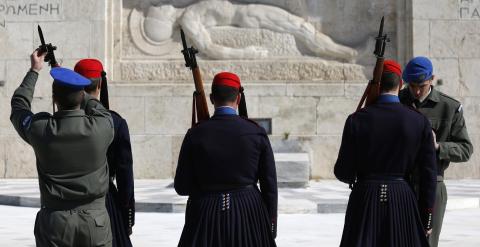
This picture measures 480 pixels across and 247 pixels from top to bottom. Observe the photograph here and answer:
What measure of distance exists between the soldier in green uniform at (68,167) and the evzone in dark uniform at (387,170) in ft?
4.07

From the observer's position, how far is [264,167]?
437 centimetres

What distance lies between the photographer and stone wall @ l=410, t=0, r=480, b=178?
549 inches

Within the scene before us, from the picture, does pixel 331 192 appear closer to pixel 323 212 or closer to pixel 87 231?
pixel 323 212

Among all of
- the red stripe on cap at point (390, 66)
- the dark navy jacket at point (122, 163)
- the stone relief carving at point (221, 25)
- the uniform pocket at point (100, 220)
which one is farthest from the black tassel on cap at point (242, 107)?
the stone relief carving at point (221, 25)

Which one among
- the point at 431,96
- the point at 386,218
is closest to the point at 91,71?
the point at 386,218

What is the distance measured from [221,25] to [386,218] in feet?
34.3

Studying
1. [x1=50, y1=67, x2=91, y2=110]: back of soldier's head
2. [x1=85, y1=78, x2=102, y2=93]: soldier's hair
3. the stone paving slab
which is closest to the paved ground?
the stone paving slab

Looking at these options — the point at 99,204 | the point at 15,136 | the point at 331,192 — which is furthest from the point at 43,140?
the point at 15,136

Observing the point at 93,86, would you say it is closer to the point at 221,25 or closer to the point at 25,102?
the point at 25,102

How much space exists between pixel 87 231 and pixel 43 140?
433mm

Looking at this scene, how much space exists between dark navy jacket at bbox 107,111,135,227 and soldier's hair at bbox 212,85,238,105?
0.62 metres

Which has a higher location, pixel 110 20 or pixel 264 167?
pixel 110 20

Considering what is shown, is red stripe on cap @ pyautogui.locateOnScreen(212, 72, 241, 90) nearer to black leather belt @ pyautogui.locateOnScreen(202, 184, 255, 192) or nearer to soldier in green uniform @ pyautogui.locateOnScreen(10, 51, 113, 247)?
black leather belt @ pyautogui.locateOnScreen(202, 184, 255, 192)

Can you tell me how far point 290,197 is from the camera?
35.4 ft
